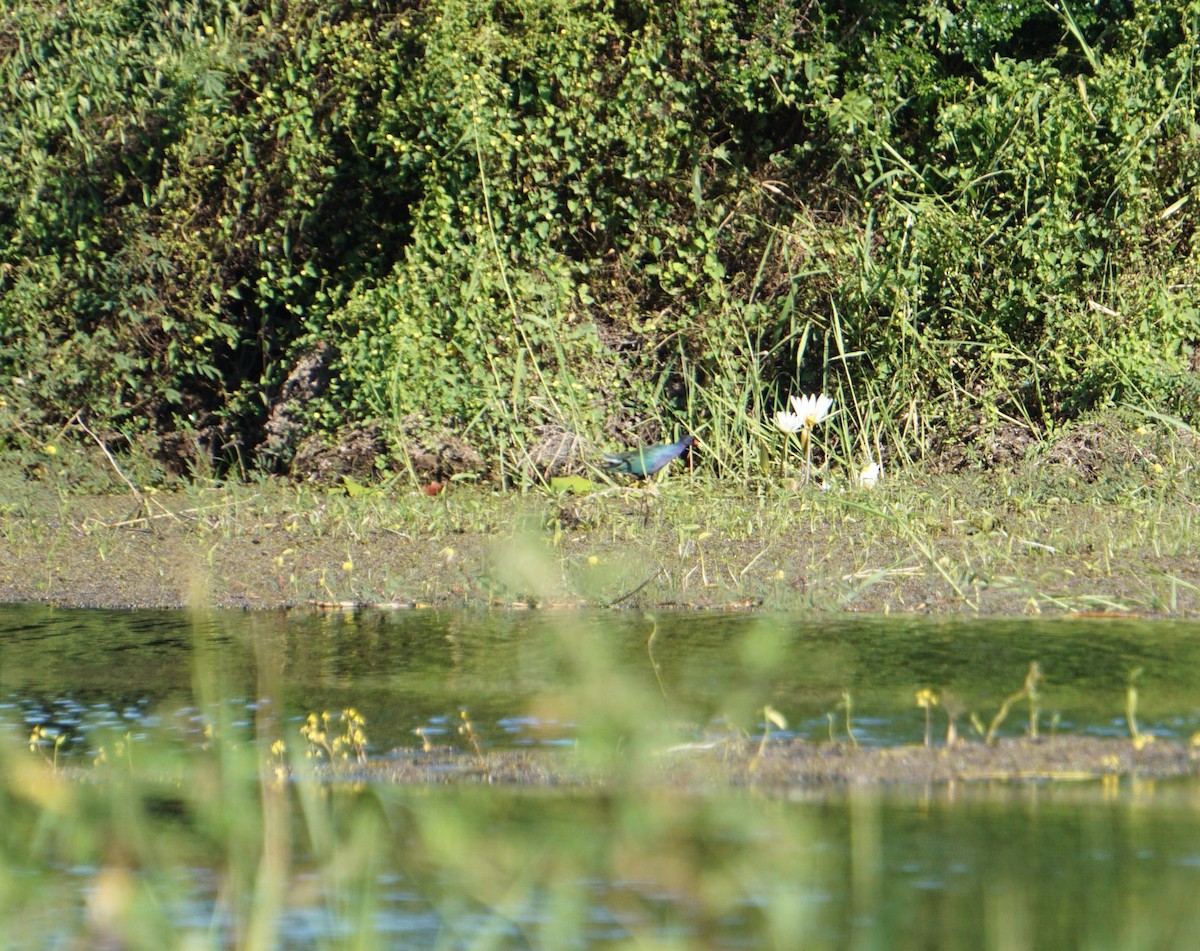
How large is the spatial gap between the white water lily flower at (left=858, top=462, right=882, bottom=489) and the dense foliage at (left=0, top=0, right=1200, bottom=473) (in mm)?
429

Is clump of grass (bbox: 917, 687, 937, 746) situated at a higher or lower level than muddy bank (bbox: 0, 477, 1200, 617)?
higher

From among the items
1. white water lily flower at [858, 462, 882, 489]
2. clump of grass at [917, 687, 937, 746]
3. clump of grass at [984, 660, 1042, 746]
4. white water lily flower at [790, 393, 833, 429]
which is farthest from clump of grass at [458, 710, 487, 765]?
white water lily flower at [790, 393, 833, 429]

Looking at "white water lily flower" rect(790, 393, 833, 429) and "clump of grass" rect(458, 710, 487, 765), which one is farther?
"white water lily flower" rect(790, 393, 833, 429)

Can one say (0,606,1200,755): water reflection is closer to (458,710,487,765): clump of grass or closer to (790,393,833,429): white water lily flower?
→ (458,710,487,765): clump of grass

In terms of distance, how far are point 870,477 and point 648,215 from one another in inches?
71.3

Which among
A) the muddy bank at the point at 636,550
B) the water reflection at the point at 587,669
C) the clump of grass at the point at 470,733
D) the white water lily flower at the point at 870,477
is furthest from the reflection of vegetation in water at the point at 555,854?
the white water lily flower at the point at 870,477

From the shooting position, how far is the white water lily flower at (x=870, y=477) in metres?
6.76

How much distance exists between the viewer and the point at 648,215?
786 centimetres

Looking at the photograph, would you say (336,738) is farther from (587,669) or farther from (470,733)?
(587,669)

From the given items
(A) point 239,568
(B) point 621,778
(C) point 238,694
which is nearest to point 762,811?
(B) point 621,778

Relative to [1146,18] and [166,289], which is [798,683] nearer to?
[1146,18]

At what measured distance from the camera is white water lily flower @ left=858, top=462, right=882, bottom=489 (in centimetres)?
676

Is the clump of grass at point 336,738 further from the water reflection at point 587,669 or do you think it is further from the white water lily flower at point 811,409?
the white water lily flower at point 811,409

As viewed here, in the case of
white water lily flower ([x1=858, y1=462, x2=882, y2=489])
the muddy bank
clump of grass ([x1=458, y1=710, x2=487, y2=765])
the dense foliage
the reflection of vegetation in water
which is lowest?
white water lily flower ([x1=858, y1=462, x2=882, y2=489])
